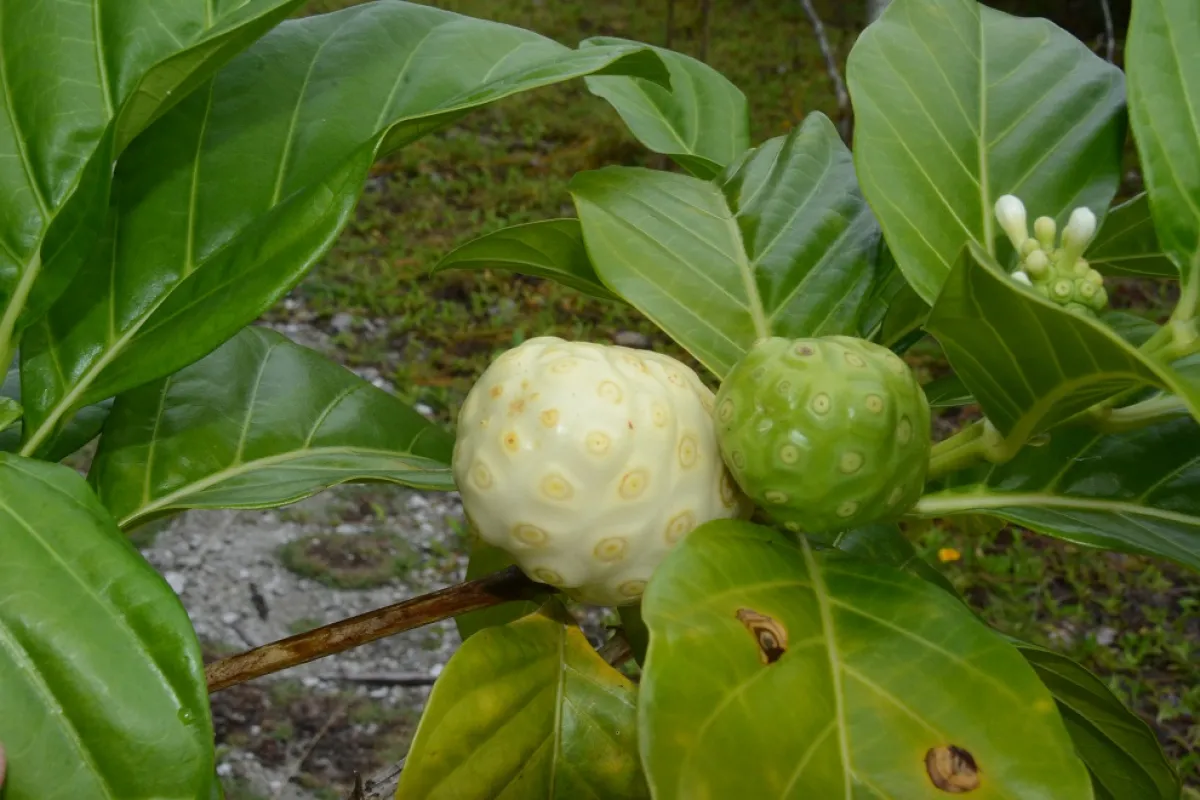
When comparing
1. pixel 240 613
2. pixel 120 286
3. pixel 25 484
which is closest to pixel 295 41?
pixel 120 286

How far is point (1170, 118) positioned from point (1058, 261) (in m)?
0.10

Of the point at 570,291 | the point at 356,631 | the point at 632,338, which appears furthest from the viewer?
the point at 570,291

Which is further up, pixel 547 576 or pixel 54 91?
pixel 54 91

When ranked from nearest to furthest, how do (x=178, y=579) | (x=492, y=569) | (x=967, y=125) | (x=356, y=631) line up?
1. (x=356, y=631)
2. (x=967, y=125)
3. (x=492, y=569)
4. (x=178, y=579)

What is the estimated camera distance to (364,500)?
2.55 meters

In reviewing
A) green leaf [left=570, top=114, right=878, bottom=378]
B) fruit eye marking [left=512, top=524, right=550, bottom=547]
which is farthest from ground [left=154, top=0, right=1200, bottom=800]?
fruit eye marking [left=512, top=524, right=550, bottom=547]

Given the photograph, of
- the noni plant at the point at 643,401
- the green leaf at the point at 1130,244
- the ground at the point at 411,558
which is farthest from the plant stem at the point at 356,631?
the ground at the point at 411,558

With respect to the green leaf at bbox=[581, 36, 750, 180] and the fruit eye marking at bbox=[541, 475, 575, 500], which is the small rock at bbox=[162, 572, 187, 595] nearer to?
the green leaf at bbox=[581, 36, 750, 180]

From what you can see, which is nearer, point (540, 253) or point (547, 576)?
point (547, 576)

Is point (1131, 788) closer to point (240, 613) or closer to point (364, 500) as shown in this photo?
point (240, 613)

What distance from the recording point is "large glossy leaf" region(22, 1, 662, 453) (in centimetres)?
58

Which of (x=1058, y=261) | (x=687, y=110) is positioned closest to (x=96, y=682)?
(x=1058, y=261)

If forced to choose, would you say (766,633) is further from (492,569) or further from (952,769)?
(492,569)

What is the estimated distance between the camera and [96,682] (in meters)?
0.43
